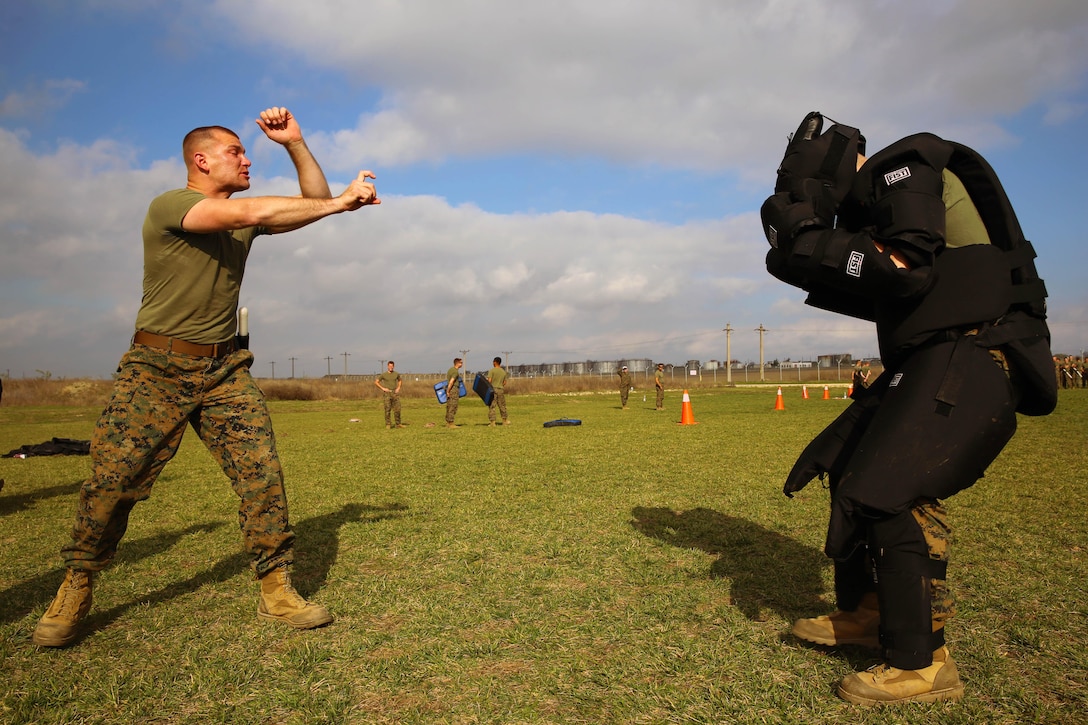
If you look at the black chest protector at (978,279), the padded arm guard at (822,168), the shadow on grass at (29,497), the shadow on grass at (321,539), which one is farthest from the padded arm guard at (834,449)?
the shadow on grass at (29,497)

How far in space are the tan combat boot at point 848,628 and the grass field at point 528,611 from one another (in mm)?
75

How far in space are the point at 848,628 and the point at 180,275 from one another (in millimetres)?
3462

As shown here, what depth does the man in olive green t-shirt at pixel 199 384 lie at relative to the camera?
3281 mm

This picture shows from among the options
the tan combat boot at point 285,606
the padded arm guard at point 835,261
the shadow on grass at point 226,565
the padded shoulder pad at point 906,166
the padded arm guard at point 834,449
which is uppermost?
the padded shoulder pad at point 906,166

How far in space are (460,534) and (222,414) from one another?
242 cm

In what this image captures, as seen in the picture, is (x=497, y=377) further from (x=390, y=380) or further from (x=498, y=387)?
(x=390, y=380)

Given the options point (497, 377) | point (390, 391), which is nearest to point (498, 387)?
point (497, 377)

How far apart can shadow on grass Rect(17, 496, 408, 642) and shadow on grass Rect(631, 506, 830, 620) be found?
2367 mm

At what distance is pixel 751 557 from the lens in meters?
4.68

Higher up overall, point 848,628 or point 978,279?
point 978,279

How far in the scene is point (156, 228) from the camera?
11.1 feet

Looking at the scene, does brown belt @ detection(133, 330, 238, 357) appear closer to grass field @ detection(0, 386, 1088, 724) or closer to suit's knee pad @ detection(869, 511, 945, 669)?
grass field @ detection(0, 386, 1088, 724)

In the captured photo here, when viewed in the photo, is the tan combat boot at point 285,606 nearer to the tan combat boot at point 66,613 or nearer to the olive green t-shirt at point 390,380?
the tan combat boot at point 66,613

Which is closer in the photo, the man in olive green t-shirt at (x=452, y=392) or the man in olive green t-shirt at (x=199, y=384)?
the man in olive green t-shirt at (x=199, y=384)
